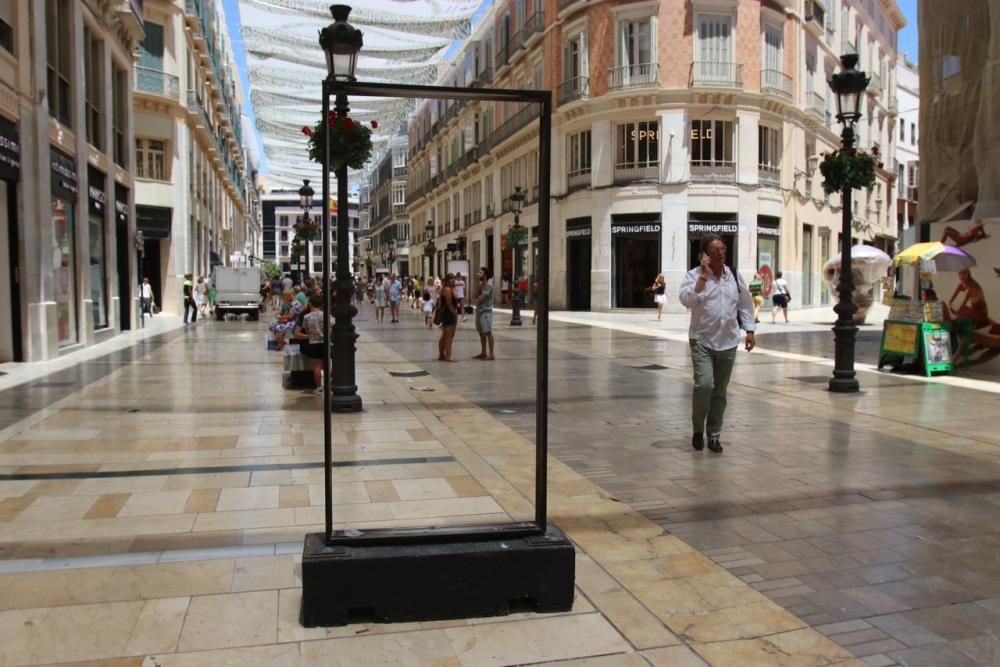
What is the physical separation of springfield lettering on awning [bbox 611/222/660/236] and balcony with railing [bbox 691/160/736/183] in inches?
95.1

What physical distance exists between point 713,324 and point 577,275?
3050 cm

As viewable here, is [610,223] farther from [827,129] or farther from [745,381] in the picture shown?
[745,381]

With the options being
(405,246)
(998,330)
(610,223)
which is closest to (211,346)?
(998,330)

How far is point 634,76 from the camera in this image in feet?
109

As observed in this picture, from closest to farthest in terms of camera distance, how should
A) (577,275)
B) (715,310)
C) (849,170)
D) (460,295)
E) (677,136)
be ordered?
(715,310), (849,170), (460,295), (677,136), (577,275)

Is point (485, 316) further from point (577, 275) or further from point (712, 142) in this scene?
point (577, 275)

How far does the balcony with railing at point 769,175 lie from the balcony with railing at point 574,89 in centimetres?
766

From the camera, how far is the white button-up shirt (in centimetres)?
696

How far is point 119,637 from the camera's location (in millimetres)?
3326

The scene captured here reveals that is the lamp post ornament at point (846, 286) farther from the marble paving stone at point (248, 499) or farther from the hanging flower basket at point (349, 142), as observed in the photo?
the marble paving stone at point (248, 499)

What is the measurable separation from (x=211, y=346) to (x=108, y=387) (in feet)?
23.1

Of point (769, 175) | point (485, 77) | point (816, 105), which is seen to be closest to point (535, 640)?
point (769, 175)

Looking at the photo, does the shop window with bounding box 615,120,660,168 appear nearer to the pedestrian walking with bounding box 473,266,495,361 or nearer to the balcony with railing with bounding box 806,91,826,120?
the balcony with railing with bounding box 806,91,826,120

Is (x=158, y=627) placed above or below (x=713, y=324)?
below
